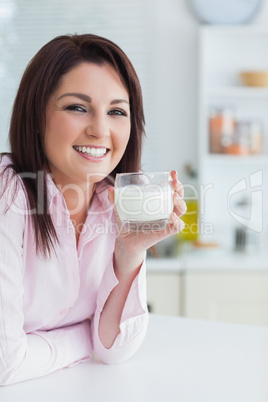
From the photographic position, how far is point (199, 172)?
3.23 meters

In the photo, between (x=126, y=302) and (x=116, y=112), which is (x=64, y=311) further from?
(x=116, y=112)

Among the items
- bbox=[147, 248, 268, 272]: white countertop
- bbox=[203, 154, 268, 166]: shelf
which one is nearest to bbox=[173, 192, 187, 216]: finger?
bbox=[147, 248, 268, 272]: white countertop

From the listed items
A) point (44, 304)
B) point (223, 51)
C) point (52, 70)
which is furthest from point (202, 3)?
Answer: point (44, 304)

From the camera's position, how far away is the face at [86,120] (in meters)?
1.13

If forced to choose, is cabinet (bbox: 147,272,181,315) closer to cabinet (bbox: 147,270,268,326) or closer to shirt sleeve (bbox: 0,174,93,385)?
cabinet (bbox: 147,270,268,326)

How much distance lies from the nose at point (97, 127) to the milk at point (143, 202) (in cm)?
13

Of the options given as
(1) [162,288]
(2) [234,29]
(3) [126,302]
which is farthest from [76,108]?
(2) [234,29]

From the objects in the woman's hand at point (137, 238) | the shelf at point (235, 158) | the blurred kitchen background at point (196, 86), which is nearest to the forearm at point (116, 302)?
the woman's hand at point (137, 238)

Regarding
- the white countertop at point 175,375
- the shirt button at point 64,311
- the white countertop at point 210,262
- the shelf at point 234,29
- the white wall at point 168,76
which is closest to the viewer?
the white countertop at point 175,375

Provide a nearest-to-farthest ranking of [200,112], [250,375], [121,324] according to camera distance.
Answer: [250,375] → [121,324] → [200,112]

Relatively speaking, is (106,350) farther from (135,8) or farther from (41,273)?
(135,8)

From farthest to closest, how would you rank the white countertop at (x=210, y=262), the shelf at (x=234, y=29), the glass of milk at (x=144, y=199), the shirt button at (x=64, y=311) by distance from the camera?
the shelf at (x=234, y=29)
the white countertop at (x=210, y=262)
the shirt button at (x=64, y=311)
the glass of milk at (x=144, y=199)

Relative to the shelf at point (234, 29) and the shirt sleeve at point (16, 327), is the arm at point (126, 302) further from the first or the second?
the shelf at point (234, 29)

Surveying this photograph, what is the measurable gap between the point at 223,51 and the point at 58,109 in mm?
2478
